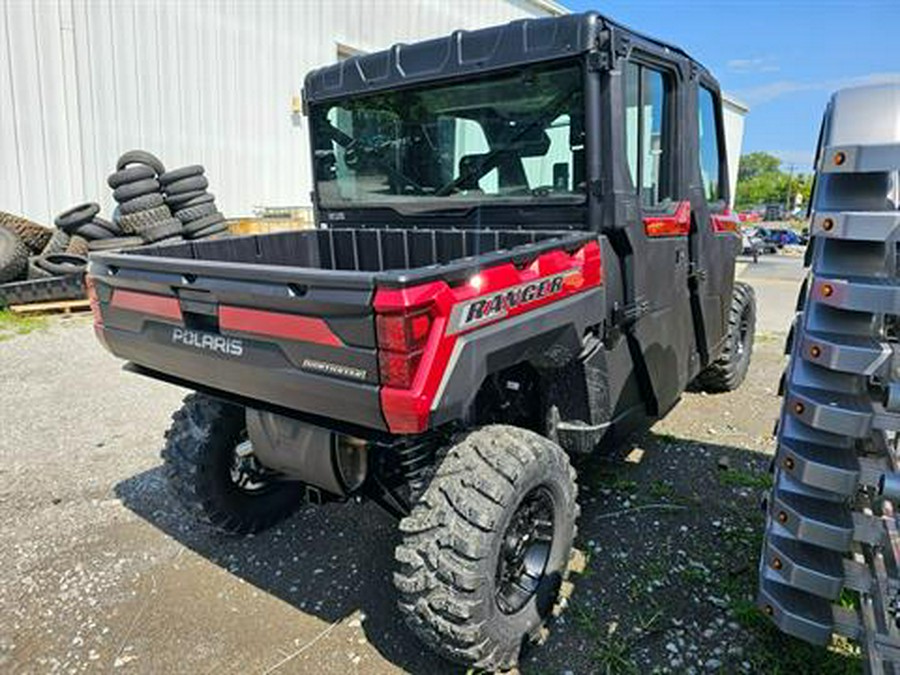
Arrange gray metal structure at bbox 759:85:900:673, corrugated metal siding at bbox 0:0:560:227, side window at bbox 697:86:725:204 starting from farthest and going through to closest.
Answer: corrugated metal siding at bbox 0:0:560:227 < side window at bbox 697:86:725:204 < gray metal structure at bbox 759:85:900:673

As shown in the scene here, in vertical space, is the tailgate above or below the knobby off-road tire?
above

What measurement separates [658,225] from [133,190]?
742 cm

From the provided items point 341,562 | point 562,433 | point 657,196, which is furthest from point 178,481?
point 657,196

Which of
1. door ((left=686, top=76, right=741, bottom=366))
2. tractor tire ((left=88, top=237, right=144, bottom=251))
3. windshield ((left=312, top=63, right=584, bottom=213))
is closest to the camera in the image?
windshield ((left=312, top=63, right=584, bottom=213))

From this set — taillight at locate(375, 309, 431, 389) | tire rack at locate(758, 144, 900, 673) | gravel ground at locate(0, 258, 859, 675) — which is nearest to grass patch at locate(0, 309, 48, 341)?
gravel ground at locate(0, 258, 859, 675)

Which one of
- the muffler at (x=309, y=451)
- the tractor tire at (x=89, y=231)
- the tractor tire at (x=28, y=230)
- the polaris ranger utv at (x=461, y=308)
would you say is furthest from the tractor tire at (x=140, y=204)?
the muffler at (x=309, y=451)

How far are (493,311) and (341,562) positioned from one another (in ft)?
5.35

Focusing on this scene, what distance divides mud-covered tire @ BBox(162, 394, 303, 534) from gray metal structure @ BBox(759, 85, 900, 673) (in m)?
2.29

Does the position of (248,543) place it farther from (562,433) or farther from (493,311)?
(493,311)

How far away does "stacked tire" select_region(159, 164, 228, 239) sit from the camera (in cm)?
871

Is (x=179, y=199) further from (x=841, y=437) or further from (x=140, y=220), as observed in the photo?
(x=841, y=437)

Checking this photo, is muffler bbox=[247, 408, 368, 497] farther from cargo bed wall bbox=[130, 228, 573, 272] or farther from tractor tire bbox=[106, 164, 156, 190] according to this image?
tractor tire bbox=[106, 164, 156, 190]

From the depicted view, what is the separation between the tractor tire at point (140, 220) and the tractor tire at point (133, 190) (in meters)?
0.23

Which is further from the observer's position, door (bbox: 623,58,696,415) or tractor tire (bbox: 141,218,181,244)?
tractor tire (bbox: 141,218,181,244)
